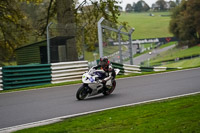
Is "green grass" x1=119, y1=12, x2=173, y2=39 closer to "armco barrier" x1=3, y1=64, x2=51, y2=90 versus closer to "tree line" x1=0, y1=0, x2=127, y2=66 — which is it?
"tree line" x1=0, y1=0, x2=127, y2=66

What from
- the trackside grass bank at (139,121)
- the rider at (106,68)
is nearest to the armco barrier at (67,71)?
the rider at (106,68)

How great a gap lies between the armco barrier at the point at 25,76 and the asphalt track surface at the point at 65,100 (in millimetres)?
1547

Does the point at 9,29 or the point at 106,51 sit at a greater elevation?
the point at 9,29

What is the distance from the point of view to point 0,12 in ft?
84.5

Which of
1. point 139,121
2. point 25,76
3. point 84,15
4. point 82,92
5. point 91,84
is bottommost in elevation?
point 139,121

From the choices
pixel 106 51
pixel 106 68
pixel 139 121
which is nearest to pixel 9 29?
pixel 106 51

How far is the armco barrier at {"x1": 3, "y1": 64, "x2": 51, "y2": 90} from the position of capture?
16219 millimetres

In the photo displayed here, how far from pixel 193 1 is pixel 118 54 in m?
66.2

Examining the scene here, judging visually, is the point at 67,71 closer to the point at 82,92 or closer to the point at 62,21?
the point at 62,21

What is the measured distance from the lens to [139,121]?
769 cm

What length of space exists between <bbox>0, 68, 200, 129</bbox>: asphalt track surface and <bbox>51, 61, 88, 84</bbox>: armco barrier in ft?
6.83

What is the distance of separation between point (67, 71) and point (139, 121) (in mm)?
10670

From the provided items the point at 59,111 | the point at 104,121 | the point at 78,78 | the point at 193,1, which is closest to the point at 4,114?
the point at 59,111

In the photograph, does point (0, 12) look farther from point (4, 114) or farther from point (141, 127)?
point (141, 127)
